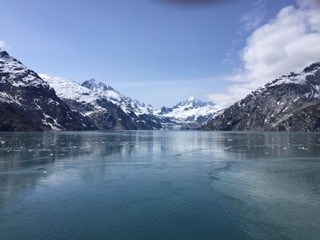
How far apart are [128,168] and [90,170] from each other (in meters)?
8.76

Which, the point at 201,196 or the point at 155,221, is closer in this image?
the point at 155,221

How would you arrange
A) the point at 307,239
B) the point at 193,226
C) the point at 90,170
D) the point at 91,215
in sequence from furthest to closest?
1. the point at 90,170
2. the point at 91,215
3. the point at 193,226
4. the point at 307,239

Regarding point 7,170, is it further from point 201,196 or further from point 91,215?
point 201,196

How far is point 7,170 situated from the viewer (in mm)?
71625

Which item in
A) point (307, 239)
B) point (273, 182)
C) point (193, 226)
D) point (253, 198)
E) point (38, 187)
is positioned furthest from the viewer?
point (273, 182)

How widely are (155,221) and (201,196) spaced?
43.7 ft

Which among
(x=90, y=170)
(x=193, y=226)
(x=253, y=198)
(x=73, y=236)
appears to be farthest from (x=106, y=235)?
(x=90, y=170)

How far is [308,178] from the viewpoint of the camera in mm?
63406

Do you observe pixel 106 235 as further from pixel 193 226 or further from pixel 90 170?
pixel 90 170

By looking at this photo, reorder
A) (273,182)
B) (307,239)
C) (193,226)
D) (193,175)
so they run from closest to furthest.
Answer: (307,239) → (193,226) → (273,182) → (193,175)

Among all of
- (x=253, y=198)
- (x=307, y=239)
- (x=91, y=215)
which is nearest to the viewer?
(x=307, y=239)

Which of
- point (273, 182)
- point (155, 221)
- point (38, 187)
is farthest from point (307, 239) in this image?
point (38, 187)

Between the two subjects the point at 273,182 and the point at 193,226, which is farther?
the point at 273,182

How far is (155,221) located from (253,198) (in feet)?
56.4
